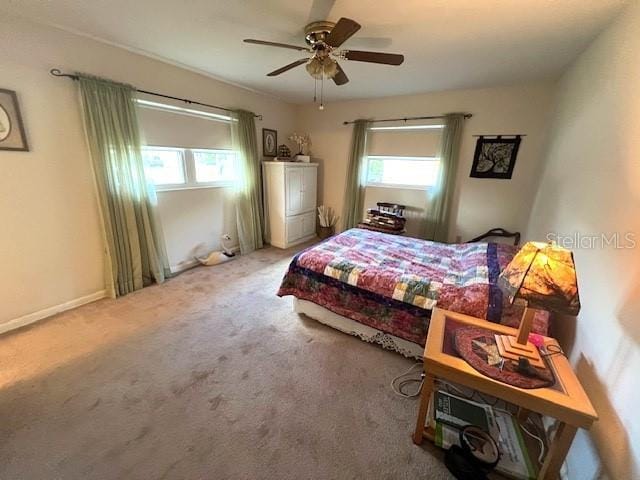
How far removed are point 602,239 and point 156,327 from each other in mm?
3208

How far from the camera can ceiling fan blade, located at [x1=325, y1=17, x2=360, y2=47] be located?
1448 mm

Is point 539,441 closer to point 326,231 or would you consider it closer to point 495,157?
point 495,157

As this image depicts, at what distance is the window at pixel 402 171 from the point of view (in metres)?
3.85

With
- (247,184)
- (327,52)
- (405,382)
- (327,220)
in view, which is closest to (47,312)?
(247,184)

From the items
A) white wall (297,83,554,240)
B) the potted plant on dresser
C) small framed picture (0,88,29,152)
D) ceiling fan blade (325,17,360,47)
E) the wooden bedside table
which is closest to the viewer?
the wooden bedside table

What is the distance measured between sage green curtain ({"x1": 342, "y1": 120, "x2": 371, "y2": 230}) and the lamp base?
10.7ft

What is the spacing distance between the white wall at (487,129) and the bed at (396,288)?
3.84ft

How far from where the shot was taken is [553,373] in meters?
1.19

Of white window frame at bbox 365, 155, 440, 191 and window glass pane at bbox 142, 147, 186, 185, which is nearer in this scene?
window glass pane at bbox 142, 147, 186, 185

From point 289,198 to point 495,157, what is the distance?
295 cm

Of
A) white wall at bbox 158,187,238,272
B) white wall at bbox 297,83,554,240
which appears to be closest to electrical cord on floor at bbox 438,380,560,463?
white wall at bbox 297,83,554,240

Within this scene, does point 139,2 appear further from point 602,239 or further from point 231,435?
point 602,239

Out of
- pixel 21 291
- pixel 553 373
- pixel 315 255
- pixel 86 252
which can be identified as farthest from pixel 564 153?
pixel 21 291

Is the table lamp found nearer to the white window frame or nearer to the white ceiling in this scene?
the white ceiling
